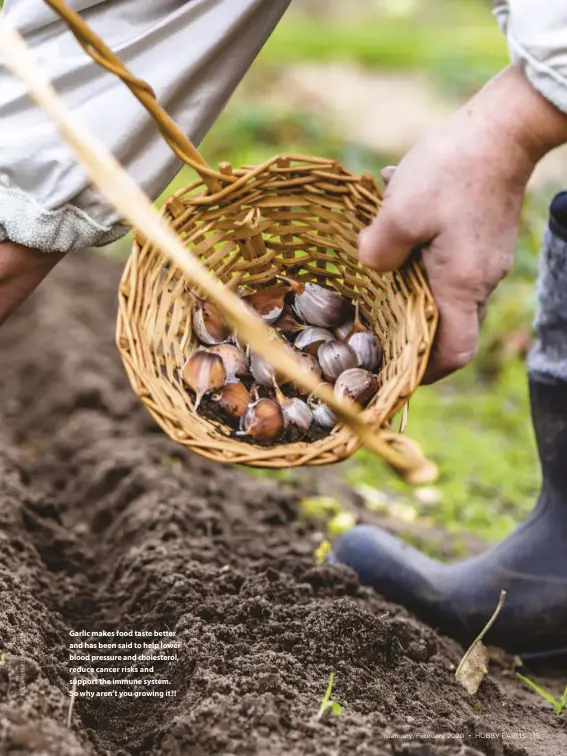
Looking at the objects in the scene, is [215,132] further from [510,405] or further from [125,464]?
[125,464]

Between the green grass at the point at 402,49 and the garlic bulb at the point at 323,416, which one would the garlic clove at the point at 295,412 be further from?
the green grass at the point at 402,49

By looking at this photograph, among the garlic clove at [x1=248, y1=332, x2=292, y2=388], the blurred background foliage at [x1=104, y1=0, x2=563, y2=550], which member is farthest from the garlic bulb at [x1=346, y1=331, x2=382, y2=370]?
the blurred background foliage at [x1=104, y1=0, x2=563, y2=550]

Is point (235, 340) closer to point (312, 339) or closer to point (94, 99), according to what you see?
point (312, 339)

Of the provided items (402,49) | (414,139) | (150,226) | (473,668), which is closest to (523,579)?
(473,668)

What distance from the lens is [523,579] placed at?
192 cm

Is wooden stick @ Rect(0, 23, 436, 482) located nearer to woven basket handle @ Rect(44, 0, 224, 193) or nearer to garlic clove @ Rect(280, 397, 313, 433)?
woven basket handle @ Rect(44, 0, 224, 193)

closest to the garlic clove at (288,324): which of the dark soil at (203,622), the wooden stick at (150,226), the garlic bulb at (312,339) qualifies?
the garlic bulb at (312,339)

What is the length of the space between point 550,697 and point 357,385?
64 centimetres

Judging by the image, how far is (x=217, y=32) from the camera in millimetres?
1619

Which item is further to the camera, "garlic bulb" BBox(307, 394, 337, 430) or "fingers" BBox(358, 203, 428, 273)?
"garlic bulb" BBox(307, 394, 337, 430)

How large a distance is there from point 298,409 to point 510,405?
1.89 m

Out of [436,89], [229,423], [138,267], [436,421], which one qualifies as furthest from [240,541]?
[436,89]

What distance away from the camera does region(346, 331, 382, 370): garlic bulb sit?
1637mm

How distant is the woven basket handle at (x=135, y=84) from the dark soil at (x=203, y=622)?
72 cm
